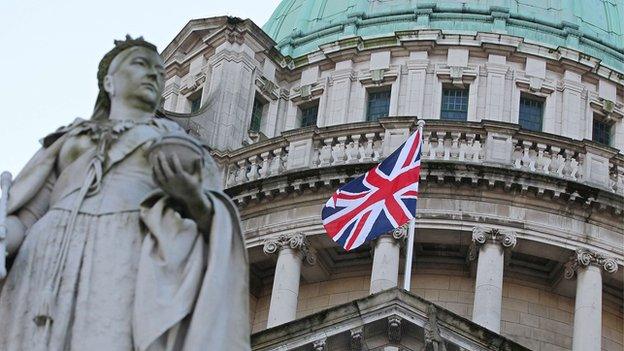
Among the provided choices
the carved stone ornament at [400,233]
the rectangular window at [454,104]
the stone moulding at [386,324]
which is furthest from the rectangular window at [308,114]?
the stone moulding at [386,324]

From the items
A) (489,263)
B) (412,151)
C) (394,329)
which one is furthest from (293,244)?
(394,329)

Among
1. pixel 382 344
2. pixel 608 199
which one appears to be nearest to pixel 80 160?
pixel 382 344

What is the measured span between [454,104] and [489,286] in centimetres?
650

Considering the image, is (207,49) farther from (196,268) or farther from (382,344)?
(196,268)

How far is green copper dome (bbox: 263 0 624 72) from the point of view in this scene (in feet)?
145

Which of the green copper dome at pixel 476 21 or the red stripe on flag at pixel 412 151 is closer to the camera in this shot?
the red stripe on flag at pixel 412 151

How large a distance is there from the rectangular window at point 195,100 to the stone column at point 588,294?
11.1 metres

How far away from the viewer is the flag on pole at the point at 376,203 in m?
32.2

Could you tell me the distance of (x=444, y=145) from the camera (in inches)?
1506

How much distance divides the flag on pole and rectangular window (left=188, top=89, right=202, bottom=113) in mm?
12094

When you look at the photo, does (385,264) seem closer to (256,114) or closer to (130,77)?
(256,114)

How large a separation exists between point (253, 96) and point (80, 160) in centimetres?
3609

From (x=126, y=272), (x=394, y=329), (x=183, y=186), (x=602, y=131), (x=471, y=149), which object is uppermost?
(x=602, y=131)

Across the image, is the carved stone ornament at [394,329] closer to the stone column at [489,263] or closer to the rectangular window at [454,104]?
the stone column at [489,263]
